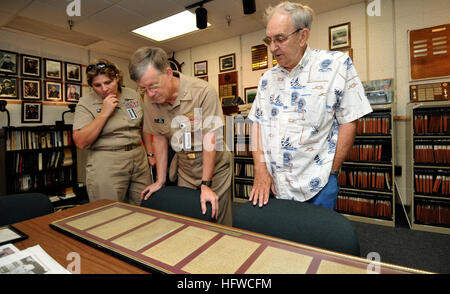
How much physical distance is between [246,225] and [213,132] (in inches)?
23.4

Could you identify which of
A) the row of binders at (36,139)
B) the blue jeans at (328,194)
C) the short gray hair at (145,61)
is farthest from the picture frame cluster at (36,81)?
the blue jeans at (328,194)

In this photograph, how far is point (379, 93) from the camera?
3.20 metres

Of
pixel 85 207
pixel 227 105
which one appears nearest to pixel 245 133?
pixel 227 105

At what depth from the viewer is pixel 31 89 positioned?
168 inches

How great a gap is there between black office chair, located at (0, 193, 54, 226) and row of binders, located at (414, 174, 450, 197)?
3688 millimetres

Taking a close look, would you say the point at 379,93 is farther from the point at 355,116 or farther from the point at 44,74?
the point at 44,74

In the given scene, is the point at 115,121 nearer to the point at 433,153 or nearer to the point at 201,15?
the point at 201,15

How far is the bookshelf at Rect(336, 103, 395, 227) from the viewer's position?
10.2ft

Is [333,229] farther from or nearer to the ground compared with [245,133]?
nearer to the ground

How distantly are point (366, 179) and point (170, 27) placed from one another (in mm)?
3898

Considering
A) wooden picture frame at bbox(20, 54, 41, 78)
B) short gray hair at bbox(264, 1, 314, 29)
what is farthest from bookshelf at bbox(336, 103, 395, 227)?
wooden picture frame at bbox(20, 54, 41, 78)

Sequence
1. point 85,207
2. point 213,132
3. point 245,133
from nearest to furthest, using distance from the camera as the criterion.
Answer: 1. point 85,207
2. point 213,132
3. point 245,133

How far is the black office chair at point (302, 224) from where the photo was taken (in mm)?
869
